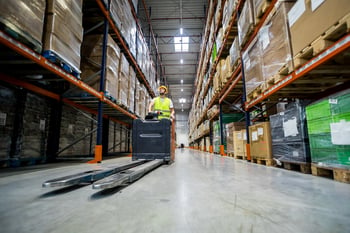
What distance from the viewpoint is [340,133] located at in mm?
1838

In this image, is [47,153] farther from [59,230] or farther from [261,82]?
[261,82]

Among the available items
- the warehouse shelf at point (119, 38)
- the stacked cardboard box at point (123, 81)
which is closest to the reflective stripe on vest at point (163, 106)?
the stacked cardboard box at point (123, 81)

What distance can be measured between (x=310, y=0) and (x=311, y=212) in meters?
2.41

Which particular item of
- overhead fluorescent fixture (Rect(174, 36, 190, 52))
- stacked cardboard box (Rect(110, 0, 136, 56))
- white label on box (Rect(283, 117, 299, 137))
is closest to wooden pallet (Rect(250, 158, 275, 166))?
white label on box (Rect(283, 117, 299, 137))

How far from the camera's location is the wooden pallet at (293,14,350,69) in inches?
64.8

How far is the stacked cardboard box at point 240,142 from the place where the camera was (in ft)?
15.5

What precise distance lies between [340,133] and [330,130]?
0.45 ft

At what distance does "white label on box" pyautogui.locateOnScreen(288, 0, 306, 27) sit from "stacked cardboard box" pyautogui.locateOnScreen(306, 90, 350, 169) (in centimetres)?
117

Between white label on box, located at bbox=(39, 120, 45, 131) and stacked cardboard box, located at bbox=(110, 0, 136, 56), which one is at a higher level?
stacked cardboard box, located at bbox=(110, 0, 136, 56)

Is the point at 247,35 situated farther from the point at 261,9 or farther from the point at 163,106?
the point at 163,106

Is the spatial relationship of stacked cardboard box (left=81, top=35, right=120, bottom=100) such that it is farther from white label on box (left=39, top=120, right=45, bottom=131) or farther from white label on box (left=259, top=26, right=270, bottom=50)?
white label on box (left=259, top=26, right=270, bottom=50)

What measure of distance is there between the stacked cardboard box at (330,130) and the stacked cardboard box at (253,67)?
4.49ft

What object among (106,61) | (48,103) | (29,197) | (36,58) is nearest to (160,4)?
(106,61)

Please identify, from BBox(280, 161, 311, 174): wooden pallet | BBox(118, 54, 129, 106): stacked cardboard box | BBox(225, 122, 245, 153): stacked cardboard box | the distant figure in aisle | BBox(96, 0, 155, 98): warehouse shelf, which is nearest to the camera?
BBox(280, 161, 311, 174): wooden pallet
